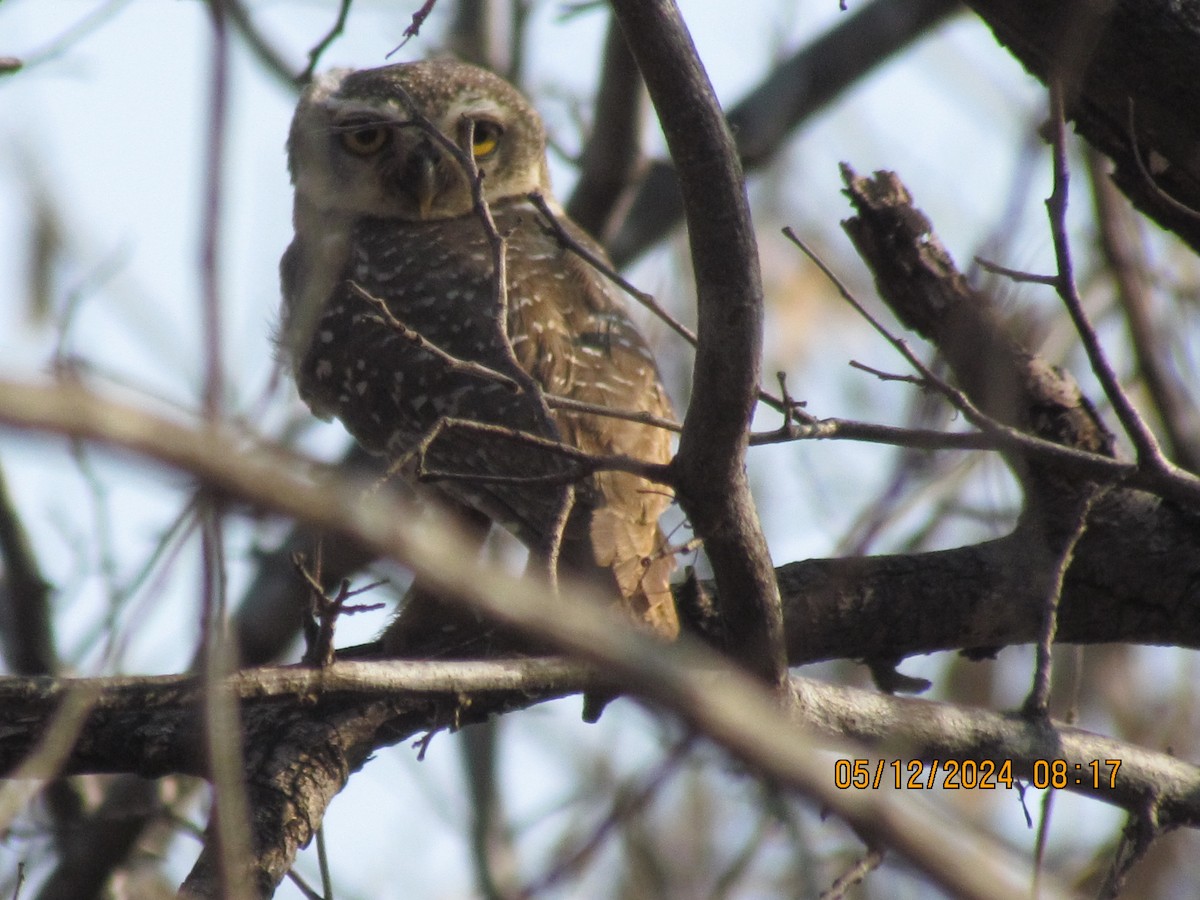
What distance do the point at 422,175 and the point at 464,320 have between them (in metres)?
1.36

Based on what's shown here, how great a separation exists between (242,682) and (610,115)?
15.9 ft

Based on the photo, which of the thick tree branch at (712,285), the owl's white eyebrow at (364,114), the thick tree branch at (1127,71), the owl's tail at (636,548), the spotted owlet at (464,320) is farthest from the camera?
the owl's white eyebrow at (364,114)

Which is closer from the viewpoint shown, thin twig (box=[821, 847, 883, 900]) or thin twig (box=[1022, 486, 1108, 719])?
thin twig (box=[821, 847, 883, 900])

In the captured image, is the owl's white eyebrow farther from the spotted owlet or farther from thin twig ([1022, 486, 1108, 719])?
thin twig ([1022, 486, 1108, 719])

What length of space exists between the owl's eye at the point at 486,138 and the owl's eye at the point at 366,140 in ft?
1.38

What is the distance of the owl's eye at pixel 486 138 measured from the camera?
6367 millimetres

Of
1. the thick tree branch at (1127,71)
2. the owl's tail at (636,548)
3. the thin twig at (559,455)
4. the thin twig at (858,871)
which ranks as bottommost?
the thin twig at (858,871)

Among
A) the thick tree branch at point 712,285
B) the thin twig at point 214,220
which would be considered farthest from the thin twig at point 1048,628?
the thin twig at point 214,220

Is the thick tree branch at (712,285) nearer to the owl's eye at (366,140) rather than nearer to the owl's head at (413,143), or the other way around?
the owl's head at (413,143)

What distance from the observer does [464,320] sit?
490 cm

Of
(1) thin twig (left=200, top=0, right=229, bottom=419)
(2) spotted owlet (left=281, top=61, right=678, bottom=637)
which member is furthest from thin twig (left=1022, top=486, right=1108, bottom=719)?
(1) thin twig (left=200, top=0, right=229, bottom=419)

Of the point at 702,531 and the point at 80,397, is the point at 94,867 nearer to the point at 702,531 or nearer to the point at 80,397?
the point at 702,531

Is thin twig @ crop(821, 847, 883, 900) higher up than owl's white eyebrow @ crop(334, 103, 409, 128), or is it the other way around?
owl's white eyebrow @ crop(334, 103, 409, 128)

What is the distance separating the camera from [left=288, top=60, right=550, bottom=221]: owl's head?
19.9 feet
